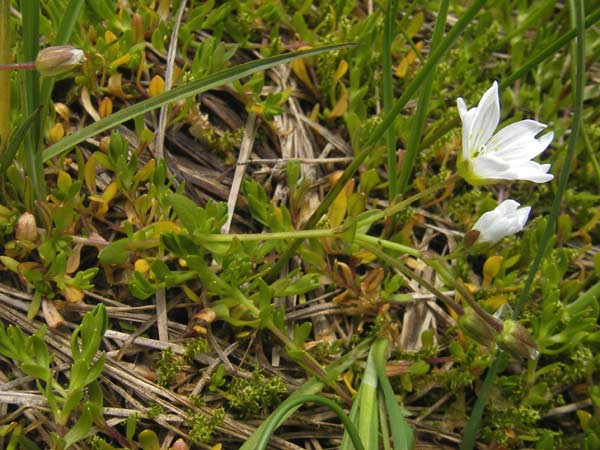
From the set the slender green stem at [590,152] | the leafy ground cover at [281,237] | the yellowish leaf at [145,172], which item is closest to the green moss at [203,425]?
the leafy ground cover at [281,237]

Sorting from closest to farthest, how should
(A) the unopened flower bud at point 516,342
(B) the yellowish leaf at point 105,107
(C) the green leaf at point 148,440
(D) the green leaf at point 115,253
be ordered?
(A) the unopened flower bud at point 516,342, (C) the green leaf at point 148,440, (D) the green leaf at point 115,253, (B) the yellowish leaf at point 105,107

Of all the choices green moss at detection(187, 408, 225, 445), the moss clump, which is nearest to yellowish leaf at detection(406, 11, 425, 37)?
the moss clump

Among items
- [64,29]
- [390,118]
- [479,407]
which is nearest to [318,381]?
[479,407]

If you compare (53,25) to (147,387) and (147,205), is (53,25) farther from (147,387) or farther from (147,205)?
(147,387)

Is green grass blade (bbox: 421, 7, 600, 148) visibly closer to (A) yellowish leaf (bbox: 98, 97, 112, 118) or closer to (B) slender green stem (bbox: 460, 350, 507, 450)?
(B) slender green stem (bbox: 460, 350, 507, 450)

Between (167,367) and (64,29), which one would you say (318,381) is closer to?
(167,367)

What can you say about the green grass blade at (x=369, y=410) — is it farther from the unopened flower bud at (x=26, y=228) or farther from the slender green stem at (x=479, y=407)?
the unopened flower bud at (x=26, y=228)
